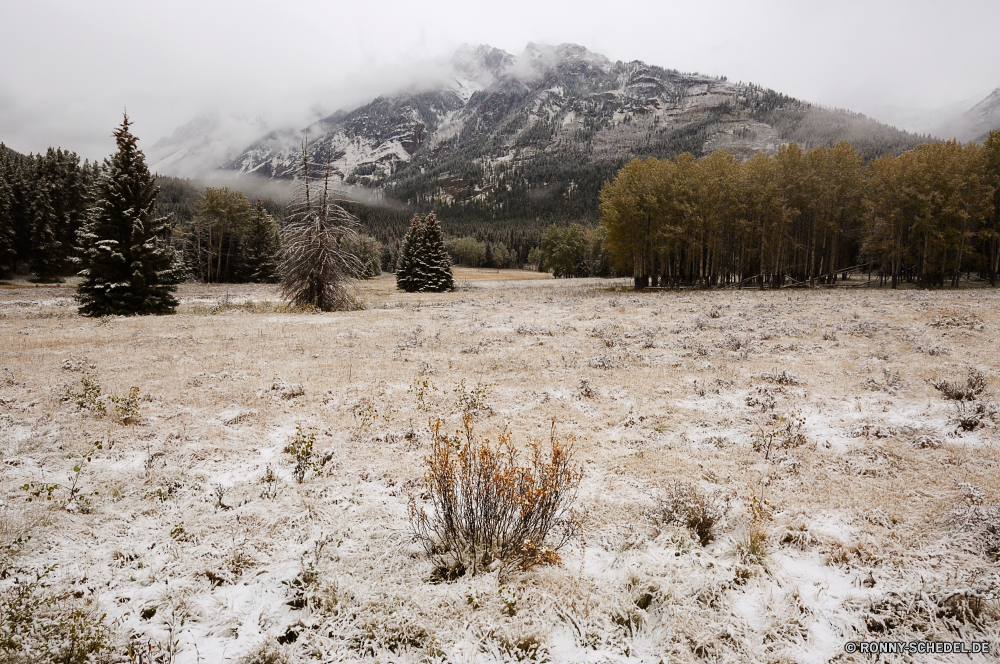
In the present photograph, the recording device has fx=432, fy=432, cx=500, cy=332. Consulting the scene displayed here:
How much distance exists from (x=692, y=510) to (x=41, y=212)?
6684cm

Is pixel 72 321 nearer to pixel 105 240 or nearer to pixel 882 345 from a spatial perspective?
pixel 105 240

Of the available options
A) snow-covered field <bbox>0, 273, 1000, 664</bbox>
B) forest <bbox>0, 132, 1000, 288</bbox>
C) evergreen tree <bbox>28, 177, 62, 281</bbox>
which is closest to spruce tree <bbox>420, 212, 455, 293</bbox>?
forest <bbox>0, 132, 1000, 288</bbox>

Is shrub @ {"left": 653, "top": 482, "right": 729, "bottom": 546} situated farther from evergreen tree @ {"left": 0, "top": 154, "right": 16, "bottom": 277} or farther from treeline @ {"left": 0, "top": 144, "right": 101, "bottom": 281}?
evergreen tree @ {"left": 0, "top": 154, "right": 16, "bottom": 277}

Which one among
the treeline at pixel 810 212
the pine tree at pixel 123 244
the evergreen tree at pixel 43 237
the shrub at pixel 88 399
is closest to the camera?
the shrub at pixel 88 399

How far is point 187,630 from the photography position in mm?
3305

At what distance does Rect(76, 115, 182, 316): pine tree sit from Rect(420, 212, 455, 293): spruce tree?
26797 mm

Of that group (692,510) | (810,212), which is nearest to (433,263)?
(810,212)

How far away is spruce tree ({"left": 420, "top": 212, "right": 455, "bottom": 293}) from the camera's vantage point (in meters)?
48.7

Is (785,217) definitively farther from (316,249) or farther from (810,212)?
(316,249)

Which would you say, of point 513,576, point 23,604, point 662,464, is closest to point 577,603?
point 513,576

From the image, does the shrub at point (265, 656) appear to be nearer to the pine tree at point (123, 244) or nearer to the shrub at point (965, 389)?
the shrub at point (965, 389)

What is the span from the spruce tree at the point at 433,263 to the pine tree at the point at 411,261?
2.52 ft

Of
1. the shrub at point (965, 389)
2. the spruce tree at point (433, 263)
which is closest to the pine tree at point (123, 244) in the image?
the spruce tree at point (433, 263)

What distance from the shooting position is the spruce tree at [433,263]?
48.7 metres
